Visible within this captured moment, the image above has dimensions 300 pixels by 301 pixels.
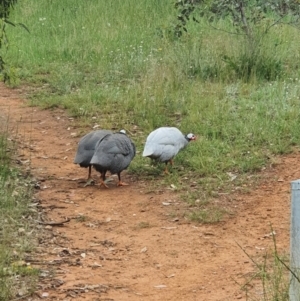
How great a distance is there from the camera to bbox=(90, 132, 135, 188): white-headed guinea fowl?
7316mm

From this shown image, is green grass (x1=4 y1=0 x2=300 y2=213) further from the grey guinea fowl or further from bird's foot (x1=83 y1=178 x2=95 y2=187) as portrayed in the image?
the grey guinea fowl

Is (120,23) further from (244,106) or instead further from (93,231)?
(93,231)

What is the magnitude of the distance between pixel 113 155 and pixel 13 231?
163 centimetres

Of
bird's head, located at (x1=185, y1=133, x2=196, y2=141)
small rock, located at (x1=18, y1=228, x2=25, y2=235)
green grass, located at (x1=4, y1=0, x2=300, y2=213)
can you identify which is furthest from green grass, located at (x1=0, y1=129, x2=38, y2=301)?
bird's head, located at (x1=185, y1=133, x2=196, y2=141)

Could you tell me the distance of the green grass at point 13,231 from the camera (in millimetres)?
4957

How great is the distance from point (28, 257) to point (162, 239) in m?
1.18

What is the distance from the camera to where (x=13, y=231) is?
600 centimetres

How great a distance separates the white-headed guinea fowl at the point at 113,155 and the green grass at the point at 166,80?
0.45 metres

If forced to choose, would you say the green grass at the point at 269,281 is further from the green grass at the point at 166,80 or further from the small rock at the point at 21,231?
the green grass at the point at 166,80

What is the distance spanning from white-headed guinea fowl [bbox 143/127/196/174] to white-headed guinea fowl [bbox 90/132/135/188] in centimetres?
19

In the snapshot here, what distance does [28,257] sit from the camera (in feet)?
18.3

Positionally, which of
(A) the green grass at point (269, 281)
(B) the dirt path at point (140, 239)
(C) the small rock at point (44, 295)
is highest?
(A) the green grass at point (269, 281)

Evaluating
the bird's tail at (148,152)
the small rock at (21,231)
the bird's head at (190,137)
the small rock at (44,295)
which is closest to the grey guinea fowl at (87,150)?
the bird's tail at (148,152)

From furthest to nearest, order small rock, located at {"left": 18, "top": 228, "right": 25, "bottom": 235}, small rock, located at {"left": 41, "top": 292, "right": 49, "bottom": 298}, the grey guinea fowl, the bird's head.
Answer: the bird's head < the grey guinea fowl < small rock, located at {"left": 18, "top": 228, "right": 25, "bottom": 235} < small rock, located at {"left": 41, "top": 292, "right": 49, "bottom": 298}
